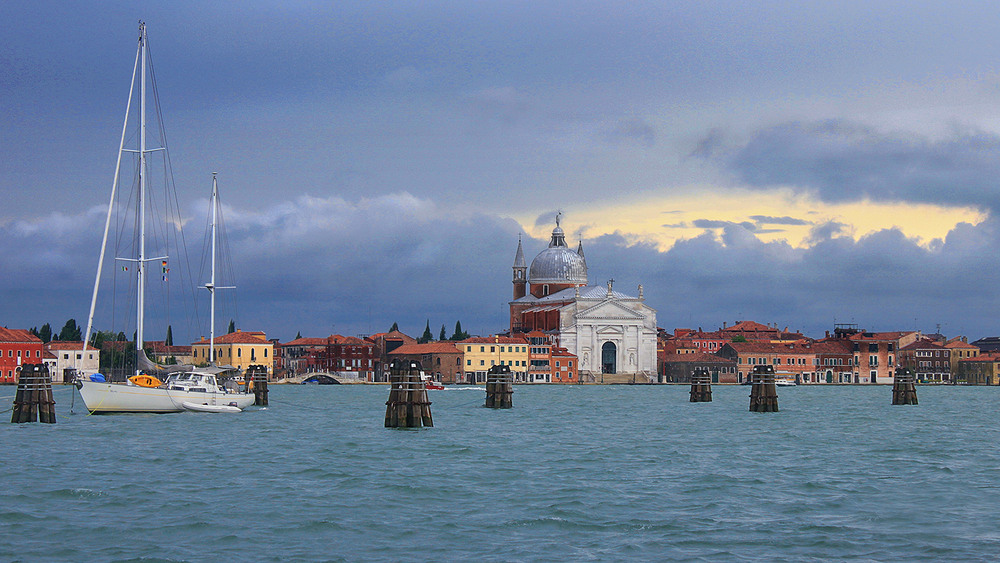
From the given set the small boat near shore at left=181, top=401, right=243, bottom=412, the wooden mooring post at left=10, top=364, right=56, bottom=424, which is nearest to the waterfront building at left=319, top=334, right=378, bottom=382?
the small boat near shore at left=181, top=401, right=243, bottom=412

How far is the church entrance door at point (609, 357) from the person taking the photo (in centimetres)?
10644

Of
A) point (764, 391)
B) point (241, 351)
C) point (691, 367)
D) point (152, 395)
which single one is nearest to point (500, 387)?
point (764, 391)

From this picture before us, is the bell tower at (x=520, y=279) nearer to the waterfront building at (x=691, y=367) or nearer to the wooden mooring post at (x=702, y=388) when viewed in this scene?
the waterfront building at (x=691, y=367)

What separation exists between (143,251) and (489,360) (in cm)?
6466

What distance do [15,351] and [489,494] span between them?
248ft

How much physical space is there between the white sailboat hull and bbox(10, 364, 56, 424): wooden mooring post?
1658 millimetres

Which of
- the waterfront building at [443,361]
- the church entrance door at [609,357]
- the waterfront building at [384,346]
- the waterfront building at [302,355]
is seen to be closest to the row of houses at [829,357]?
the church entrance door at [609,357]

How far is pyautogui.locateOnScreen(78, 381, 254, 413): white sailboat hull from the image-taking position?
35.4m

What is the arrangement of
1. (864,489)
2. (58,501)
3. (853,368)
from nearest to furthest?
(58,501)
(864,489)
(853,368)

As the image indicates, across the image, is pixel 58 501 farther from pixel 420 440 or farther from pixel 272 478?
pixel 420 440

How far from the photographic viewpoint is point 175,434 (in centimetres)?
3002

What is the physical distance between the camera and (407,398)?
96.8 ft

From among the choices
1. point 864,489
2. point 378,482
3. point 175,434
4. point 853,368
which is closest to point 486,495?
point 378,482

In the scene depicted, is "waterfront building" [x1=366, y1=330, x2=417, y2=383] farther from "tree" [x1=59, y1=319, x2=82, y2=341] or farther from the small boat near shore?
the small boat near shore
